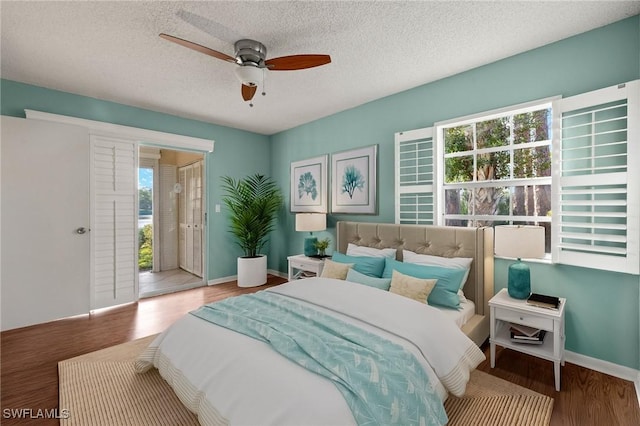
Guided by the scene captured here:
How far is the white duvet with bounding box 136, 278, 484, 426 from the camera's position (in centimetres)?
123

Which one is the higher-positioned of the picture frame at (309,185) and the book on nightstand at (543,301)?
the picture frame at (309,185)

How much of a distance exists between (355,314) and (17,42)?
339cm

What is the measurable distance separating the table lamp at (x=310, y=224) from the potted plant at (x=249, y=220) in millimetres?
955

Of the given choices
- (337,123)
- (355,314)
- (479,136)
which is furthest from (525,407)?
(337,123)

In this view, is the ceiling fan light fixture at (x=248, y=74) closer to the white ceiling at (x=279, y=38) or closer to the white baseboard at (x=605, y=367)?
the white ceiling at (x=279, y=38)

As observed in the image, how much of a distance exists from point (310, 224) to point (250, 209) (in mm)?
1215

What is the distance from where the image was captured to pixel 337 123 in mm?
4148

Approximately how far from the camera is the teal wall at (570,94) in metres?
2.07

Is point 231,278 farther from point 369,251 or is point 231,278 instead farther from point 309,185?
point 369,251

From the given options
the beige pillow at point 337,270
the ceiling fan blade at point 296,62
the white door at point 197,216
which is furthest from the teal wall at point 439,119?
the ceiling fan blade at point 296,62

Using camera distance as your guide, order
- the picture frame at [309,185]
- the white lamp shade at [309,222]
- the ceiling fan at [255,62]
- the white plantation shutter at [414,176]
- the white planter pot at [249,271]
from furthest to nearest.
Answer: the white planter pot at [249,271]
the picture frame at [309,185]
the white lamp shade at [309,222]
the white plantation shutter at [414,176]
the ceiling fan at [255,62]

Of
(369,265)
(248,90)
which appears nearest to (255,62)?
(248,90)

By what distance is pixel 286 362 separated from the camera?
1.45 m

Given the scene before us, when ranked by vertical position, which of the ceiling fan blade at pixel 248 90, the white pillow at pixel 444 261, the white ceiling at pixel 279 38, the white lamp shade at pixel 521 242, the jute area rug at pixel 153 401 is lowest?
the jute area rug at pixel 153 401
